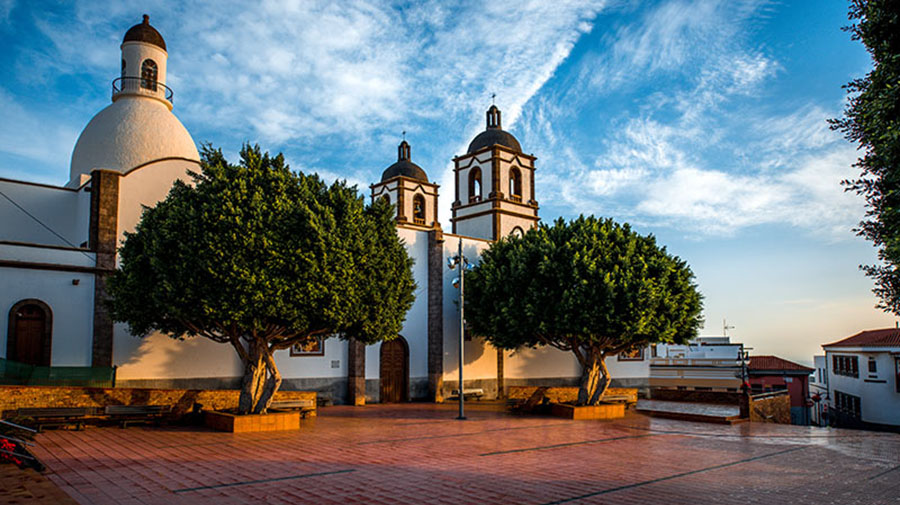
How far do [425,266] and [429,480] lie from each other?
19.7 metres

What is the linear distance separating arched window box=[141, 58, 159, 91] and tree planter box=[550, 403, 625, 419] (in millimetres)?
23514

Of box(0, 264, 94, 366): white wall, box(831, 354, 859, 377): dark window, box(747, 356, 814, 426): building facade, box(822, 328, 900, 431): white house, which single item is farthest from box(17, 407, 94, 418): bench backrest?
box(747, 356, 814, 426): building facade

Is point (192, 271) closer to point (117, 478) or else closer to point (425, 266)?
point (117, 478)

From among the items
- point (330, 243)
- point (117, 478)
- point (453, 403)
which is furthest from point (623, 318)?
point (117, 478)

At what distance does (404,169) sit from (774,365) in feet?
121

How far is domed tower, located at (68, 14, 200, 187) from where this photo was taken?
88.5ft

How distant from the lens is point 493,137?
37.5 metres

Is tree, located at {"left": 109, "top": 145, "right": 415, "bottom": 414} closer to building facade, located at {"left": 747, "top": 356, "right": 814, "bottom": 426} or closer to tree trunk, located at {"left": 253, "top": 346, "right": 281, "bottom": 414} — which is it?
Answer: tree trunk, located at {"left": 253, "top": 346, "right": 281, "bottom": 414}

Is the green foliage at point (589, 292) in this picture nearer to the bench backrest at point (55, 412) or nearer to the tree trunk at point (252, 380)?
the tree trunk at point (252, 380)

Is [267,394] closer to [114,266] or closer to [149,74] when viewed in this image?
[114,266]

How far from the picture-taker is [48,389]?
17.7 metres

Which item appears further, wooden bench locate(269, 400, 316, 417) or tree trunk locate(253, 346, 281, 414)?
wooden bench locate(269, 400, 316, 417)

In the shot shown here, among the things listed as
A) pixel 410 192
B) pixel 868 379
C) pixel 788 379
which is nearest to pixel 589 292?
pixel 410 192

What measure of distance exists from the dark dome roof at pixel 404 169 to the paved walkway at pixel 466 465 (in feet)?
84.1
